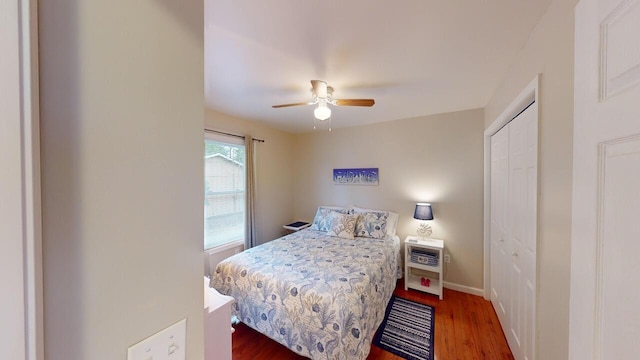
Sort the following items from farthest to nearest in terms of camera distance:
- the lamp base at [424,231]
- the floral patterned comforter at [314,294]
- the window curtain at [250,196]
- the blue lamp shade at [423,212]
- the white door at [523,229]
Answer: the window curtain at [250,196] → the lamp base at [424,231] → the blue lamp shade at [423,212] → the floral patterned comforter at [314,294] → the white door at [523,229]

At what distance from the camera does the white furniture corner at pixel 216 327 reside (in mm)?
949

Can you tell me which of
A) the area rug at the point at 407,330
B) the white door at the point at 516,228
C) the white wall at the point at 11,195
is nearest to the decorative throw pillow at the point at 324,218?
the area rug at the point at 407,330

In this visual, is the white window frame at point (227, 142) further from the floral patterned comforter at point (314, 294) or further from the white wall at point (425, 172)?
the white wall at point (425, 172)

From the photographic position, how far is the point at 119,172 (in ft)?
1.36

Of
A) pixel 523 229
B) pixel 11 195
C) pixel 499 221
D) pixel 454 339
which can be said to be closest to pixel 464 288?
pixel 454 339

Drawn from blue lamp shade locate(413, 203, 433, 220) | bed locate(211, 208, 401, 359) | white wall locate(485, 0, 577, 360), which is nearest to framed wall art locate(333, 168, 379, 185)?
blue lamp shade locate(413, 203, 433, 220)

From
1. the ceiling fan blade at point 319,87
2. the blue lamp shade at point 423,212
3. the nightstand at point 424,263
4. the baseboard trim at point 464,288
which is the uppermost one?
the ceiling fan blade at point 319,87

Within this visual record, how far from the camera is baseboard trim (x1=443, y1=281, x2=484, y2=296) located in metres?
2.67

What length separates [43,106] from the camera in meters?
0.33

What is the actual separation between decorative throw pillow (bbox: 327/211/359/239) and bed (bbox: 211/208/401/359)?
1.51 ft

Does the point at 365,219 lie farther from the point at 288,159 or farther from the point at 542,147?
the point at 542,147

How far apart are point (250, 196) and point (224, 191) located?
0.37 meters

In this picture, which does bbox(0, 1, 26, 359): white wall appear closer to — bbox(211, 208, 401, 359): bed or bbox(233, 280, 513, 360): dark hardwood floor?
bbox(211, 208, 401, 359): bed

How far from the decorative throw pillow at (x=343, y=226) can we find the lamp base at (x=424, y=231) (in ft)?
2.88
